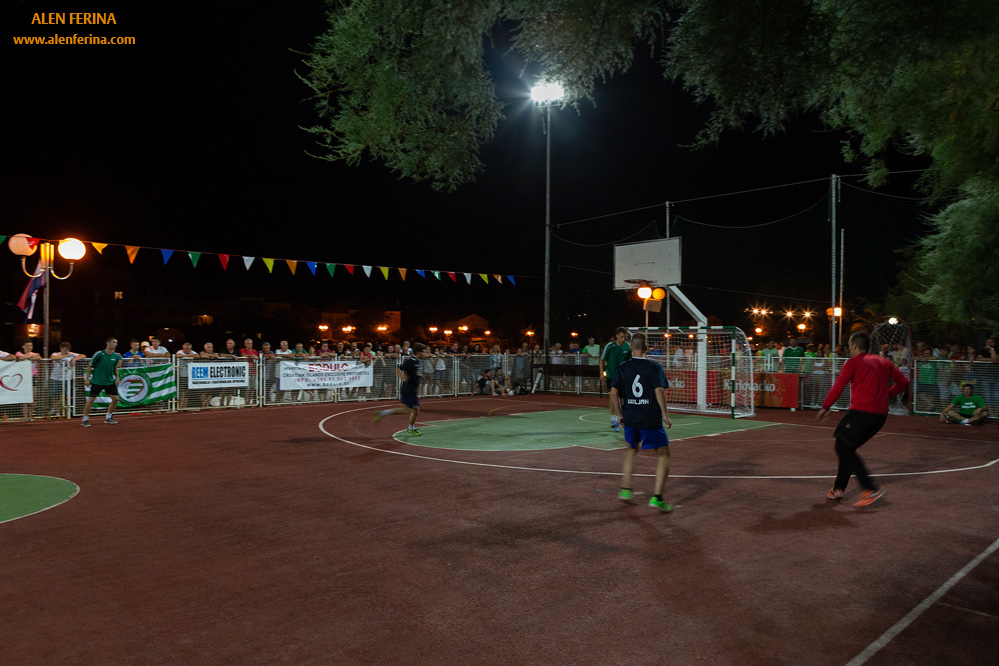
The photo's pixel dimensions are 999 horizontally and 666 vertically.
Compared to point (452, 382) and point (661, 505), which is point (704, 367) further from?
point (661, 505)

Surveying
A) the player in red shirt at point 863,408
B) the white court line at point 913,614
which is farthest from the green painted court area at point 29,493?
the player in red shirt at point 863,408

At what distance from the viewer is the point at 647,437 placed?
6828mm

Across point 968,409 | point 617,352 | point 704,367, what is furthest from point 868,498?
point 704,367

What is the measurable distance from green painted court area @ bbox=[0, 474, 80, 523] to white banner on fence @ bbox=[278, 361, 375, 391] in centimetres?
1037

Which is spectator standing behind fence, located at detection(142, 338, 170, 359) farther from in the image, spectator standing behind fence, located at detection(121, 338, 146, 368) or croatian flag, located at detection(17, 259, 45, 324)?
croatian flag, located at detection(17, 259, 45, 324)

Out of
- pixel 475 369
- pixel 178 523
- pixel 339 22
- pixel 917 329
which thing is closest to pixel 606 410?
pixel 475 369

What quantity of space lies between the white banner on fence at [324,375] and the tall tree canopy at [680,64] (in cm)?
1530

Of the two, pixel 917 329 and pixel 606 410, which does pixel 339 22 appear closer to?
pixel 606 410

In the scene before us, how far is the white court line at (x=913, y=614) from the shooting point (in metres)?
3.47

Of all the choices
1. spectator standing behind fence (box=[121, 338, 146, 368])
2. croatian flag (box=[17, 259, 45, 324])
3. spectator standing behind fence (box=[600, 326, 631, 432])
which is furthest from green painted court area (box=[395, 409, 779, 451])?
croatian flag (box=[17, 259, 45, 324])

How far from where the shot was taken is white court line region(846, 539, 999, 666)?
11.4 feet

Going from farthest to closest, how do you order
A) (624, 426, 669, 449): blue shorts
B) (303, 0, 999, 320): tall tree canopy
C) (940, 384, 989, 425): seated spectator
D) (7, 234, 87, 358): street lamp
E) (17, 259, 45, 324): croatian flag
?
(17, 259, 45, 324): croatian flag → (940, 384, 989, 425): seated spectator → (7, 234, 87, 358): street lamp → (624, 426, 669, 449): blue shorts → (303, 0, 999, 320): tall tree canopy

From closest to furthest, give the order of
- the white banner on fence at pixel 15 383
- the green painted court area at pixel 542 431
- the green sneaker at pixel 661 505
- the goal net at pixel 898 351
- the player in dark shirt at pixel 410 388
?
the green sneaker at pixel 661 505 → the green painted court area at pixel 542 431 → the player in dark shirt at pixel 410 388 → the white banner on fence at pixel 15 383 → the goal net at pixel 898 351

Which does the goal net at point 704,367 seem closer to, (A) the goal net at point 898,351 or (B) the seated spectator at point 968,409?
(A) the goal net at point 898,351
